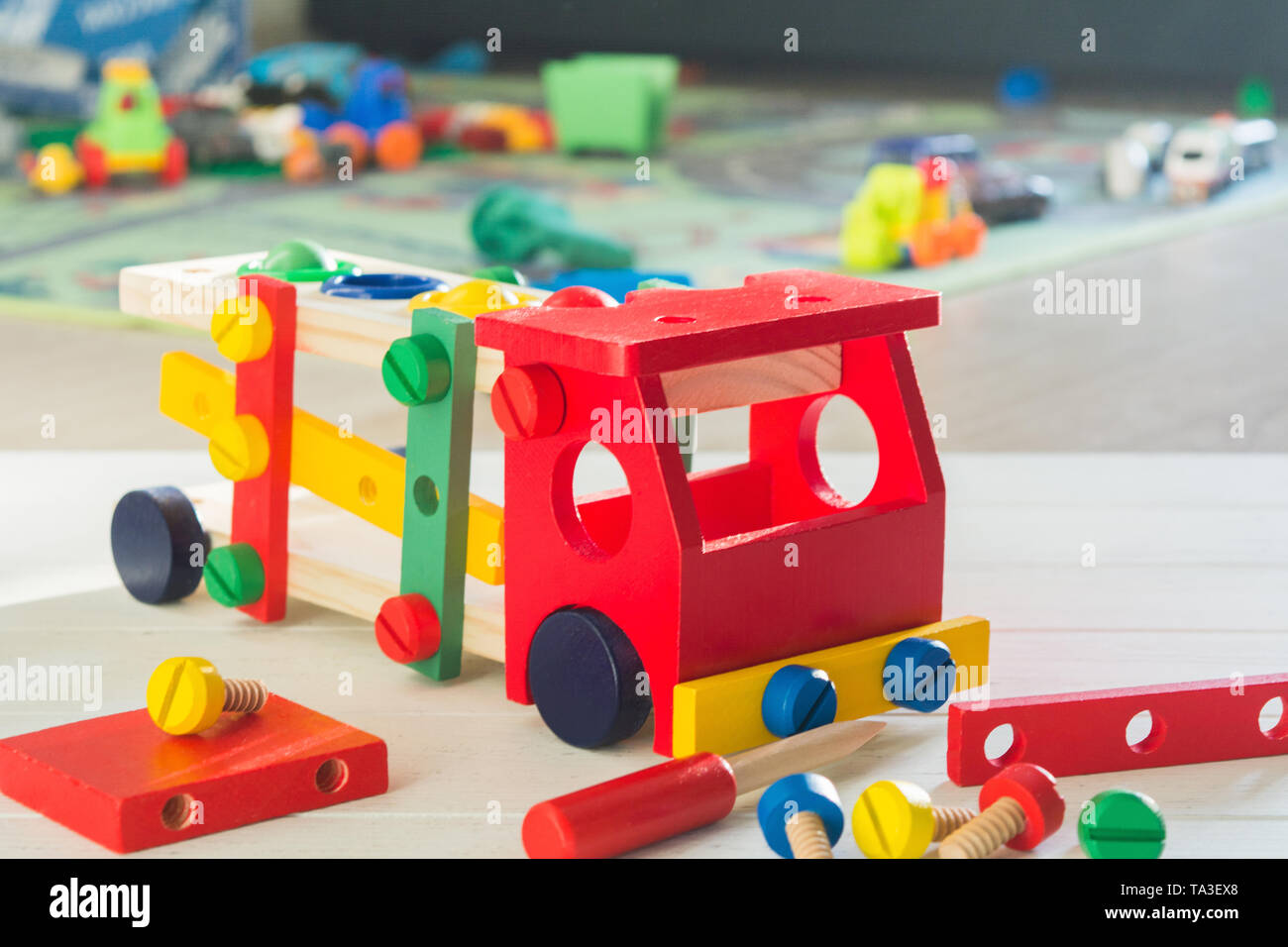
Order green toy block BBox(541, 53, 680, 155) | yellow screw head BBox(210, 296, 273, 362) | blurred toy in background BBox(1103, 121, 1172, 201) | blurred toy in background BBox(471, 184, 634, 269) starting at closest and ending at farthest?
yellow screw head BBox(210, 296, 273, 362), blurred toy in background BBox(471, 184, 634, 269), blurred toy in background BBox(1103, 121, 1172, 201), green toy block BBox(541, 53, 680, 155)

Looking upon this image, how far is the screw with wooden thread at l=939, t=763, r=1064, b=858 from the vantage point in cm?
84

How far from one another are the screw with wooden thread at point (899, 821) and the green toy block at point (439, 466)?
0.35 m

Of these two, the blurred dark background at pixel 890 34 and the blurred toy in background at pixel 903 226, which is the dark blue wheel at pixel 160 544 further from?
the blurred dark background at pixel 890 34

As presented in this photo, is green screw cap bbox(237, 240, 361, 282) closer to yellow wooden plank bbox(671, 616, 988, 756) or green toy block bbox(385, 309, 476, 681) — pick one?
green toy block bbox(385, 309, 476, 681)

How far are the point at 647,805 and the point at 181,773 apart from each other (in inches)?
9.4

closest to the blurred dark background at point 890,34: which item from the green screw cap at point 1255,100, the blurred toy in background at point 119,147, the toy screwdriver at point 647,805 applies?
the green screw cap at point 1255,100

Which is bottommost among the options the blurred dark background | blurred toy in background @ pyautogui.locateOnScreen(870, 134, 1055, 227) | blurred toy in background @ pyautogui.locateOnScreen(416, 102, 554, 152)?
blurred toy in background @ pyautogui.locateOnScreen(870, 134, 1055, 227)

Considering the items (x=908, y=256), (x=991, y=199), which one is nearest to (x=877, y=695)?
(x=908, y=256)

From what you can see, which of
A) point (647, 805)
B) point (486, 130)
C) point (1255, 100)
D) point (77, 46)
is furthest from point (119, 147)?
point (647, 805)

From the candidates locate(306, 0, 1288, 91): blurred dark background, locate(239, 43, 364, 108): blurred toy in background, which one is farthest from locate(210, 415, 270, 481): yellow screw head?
locate(306, 0, 1288, 91): blurred dark background

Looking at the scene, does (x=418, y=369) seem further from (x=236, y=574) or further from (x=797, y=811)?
(x=797, y=811)

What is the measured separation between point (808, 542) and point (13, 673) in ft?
1.68

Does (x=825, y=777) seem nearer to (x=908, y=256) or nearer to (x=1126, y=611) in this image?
(x=1126, y=611)

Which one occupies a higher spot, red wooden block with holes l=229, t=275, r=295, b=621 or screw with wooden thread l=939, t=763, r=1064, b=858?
red wooden block with holes l=229, t=275, r=295, b=621
